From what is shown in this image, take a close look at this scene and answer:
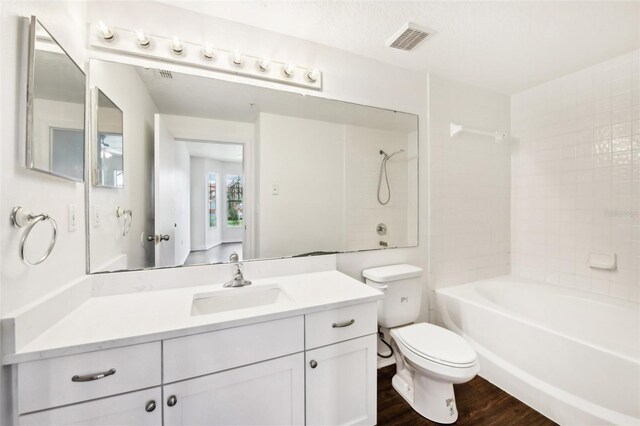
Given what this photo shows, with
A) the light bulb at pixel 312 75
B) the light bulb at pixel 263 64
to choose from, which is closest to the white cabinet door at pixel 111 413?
the light bulb at pixel 263 64

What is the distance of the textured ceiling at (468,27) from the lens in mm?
1472

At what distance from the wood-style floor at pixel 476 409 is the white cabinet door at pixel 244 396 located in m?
0.74

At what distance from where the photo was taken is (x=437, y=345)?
154 centimetres

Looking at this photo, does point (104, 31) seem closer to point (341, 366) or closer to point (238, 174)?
point (238, 174)

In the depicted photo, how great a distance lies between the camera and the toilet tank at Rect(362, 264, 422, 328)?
5.92 ft

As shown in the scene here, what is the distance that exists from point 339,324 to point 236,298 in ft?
1.89

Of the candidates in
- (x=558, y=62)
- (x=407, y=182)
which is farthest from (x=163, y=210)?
(x=558, y=62)

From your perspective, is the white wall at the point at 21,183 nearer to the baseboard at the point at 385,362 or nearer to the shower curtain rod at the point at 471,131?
the baseboard at the point at 385,362

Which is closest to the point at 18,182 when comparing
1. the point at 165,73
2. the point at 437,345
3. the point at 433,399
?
the point at 165,73

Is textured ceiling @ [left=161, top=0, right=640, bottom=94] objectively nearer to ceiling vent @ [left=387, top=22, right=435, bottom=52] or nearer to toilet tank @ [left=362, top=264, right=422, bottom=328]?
ceiling vent @ [left=387, top=22, right=435, bottom=52]

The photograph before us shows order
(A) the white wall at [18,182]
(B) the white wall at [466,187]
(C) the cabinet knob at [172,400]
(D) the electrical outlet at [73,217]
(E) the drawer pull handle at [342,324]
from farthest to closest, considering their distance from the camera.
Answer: (B) the white wall at [466,187] < (E) the drawer pull handle at [342,324] < (D) the electrical outlet at [73,217] < (C) the cabinet knob at [172,400] < (A) the white wall at [18,182]

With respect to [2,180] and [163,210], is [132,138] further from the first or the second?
[2,180]

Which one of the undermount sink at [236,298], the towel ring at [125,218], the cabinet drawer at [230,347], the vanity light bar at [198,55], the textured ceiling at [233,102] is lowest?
the cabinet drawer at [230,347]

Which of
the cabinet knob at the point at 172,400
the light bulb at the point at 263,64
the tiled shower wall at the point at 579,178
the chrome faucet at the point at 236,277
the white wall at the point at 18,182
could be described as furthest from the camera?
the tiled shower wall at the point at 579,178
